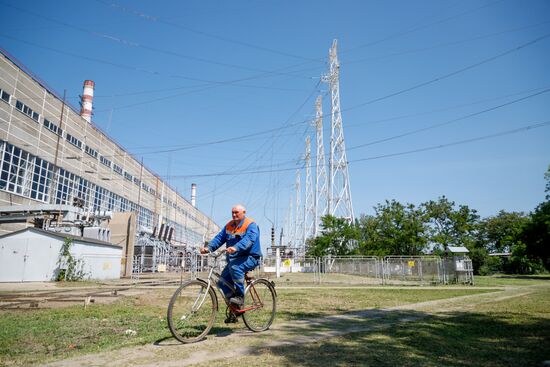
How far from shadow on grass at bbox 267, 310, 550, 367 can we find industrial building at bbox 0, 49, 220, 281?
22.5m

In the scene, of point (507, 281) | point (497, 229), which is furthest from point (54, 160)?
point (497, 229)

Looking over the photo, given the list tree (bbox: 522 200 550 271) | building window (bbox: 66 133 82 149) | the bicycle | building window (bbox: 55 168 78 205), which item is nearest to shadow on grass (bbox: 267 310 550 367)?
the bicycle

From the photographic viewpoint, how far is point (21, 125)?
2925 centimetres

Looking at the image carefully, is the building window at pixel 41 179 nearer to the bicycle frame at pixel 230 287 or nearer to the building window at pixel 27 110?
the building window at pixel 27 110

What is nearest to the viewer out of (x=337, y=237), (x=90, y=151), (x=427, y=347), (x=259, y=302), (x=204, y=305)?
(x=427, y=347)

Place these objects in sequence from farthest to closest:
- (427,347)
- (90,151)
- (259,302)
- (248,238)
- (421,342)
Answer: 1. (90,151)
2. (259,302)
3. (248,238)
4. (421,342)
5. (427,347)

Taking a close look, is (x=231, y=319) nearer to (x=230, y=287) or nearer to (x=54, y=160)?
(x=230, y=287)

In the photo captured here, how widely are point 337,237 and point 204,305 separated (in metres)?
43.2

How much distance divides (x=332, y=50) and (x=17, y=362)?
44250 millimetres

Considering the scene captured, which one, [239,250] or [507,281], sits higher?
[239,250]

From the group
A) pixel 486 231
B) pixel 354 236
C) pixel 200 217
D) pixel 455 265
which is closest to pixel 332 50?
pixel 354 236

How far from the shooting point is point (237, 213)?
550 centimetres

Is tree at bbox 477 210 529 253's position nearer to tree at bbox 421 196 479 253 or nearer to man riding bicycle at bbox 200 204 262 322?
tree at bbox 421 196 479 253

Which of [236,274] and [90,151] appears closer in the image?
[236,274]
